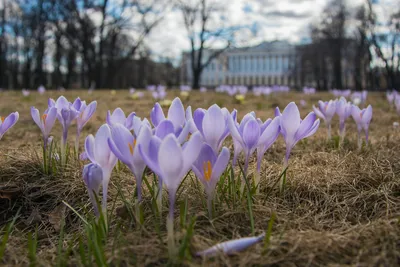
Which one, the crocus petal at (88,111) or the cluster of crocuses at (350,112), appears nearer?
the crocus petal at (88,111)

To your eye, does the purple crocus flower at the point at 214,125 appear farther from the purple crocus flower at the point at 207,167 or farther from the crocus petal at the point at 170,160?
the crocus petal at the point at 170,160

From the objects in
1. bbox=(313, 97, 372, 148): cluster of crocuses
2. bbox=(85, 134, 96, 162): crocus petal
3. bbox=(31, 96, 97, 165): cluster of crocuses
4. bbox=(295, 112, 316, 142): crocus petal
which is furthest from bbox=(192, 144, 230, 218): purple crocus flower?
bbox=(313, 97, 372, 148): cluster of crocuses

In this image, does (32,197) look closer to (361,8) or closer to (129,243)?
(129,243)

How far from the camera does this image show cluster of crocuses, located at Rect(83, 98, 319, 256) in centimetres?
109

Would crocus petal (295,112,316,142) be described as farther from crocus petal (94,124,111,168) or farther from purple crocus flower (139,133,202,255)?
crocus petal (94,124,111,168)

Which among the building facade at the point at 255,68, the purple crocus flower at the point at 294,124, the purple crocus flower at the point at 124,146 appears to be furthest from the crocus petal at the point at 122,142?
the building facade at the point at 255,68

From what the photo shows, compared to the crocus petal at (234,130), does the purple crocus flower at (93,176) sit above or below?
below

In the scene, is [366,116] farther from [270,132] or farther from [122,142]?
[122,142]

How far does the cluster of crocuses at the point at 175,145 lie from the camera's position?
1088 millimetres

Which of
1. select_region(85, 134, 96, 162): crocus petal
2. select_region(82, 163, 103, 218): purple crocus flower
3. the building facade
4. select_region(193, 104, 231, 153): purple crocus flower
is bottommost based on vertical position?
select_region(82, 163, 103, 218): purple crocus flower

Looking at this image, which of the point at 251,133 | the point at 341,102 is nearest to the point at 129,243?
the point at 251,133

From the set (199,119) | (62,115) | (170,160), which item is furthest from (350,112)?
(170,160)

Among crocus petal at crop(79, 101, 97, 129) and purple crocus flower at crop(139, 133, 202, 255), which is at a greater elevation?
crocus petal at crop(79, 101, 97, 129)

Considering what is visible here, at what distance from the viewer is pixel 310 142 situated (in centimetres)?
312
